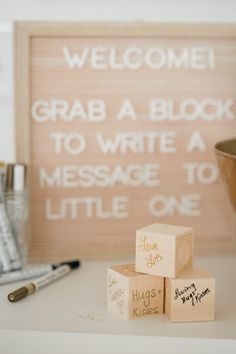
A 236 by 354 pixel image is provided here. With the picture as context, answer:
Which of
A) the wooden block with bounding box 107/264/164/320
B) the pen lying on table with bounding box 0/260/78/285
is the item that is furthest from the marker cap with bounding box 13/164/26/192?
the wooden block with bounding box 107/264/164/320

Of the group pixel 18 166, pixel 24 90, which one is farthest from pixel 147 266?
pixel 24 90

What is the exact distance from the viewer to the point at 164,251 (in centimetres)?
70

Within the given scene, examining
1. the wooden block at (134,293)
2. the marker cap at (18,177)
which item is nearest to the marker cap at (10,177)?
the marker cap at (18,177)

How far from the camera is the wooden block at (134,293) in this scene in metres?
0.70

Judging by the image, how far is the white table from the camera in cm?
64

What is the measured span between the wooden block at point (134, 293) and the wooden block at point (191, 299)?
20 mm

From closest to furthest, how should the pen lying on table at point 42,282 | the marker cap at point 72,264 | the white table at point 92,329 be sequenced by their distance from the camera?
the white table at point 92,329
the pen lying on table at point 42,282
the marker cap at point 72,264

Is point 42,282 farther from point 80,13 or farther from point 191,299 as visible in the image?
point 80,13

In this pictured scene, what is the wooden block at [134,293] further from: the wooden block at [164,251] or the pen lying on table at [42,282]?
the pen lying on table at [42,282]

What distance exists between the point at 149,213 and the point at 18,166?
243mm

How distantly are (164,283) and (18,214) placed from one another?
292 mm

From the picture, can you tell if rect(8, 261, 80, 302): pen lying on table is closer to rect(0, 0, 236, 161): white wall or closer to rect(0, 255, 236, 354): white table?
rect(0, 255, 236, 354): white table

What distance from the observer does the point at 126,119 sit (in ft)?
3.24

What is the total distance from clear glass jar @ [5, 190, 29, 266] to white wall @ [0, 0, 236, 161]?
0.11 m
